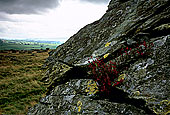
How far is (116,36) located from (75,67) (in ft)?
10.3

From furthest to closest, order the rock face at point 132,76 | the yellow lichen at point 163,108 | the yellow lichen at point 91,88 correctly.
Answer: the yellow lichen at point 91,88, the rock face at point 132,76, the yellow lichen at point 163,108

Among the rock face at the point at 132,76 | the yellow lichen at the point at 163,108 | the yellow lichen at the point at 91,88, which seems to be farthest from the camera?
the yellow lichen at the point at 91,88

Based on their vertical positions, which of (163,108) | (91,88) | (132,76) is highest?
(132,76)

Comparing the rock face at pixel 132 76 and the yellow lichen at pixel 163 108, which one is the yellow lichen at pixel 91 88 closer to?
the rock face at pixel 132 76

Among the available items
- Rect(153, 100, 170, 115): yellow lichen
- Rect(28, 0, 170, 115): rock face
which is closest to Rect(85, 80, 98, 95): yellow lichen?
Rect(28, 0, 170, 115): rock face

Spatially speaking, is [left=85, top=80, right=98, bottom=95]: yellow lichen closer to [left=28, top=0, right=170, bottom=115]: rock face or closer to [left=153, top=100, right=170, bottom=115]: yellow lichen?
[left=28, top=0, right=170, bottom=115]: rock face

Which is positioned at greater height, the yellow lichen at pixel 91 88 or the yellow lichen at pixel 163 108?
the yellow lichen at pixel 163 108

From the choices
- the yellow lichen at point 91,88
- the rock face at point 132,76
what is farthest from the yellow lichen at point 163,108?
the yellow lichen at point 91,88

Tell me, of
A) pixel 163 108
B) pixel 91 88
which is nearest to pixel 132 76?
pixel 163 108

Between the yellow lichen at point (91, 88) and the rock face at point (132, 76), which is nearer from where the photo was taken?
the rock face at point (132, 76)

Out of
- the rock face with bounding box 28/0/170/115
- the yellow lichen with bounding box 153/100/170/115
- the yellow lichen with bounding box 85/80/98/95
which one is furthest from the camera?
the yellow lichen with bounding box 85/80/98/95

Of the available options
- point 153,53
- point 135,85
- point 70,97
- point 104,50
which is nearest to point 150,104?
point 135,85

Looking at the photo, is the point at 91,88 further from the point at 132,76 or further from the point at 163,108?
the point at 163,108

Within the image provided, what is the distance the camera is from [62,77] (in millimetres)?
6434
